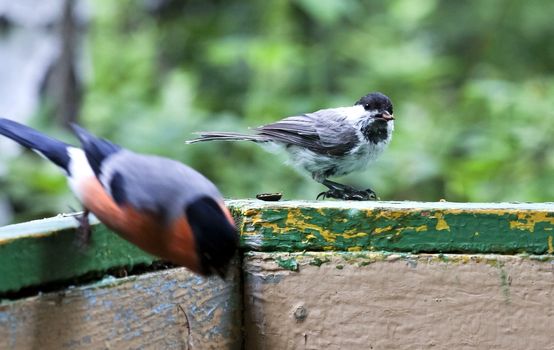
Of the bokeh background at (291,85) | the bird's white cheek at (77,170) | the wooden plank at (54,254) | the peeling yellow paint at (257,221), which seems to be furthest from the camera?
the bokeh background at (291,85)

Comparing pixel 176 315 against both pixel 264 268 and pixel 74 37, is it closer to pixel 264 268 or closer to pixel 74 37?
pixel 264 268

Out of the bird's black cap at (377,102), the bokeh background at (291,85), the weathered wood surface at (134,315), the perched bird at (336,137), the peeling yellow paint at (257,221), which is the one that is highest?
the bokeh background at (291,85)

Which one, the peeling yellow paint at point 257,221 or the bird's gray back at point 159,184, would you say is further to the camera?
the peeling yellow paint at point 257,221

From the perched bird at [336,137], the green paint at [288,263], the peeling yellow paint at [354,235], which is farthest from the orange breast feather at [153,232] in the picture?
the perched bird at [336,137]

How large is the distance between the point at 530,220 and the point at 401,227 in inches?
13.4

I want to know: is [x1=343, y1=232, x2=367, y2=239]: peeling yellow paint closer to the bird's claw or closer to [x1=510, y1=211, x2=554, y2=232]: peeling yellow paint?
[x1=510, y1=211, x2=554, y2=232]: peeling yellow paint

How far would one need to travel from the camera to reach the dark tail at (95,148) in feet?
9.00

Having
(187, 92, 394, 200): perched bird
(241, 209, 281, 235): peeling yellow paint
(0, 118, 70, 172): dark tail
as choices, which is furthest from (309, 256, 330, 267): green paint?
(187, 92, 394, 200): perched bird

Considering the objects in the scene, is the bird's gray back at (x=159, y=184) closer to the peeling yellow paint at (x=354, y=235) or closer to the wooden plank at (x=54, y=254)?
the wooden plank at (x=54, y=254)

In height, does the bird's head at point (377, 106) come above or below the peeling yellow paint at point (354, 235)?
above

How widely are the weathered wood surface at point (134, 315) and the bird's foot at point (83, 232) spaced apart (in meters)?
0.10

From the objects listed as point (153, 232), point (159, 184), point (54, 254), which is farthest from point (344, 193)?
point (54, 254)

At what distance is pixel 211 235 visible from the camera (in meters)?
2.20

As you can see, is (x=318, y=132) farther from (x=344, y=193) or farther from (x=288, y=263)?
(x=288, y=263)
